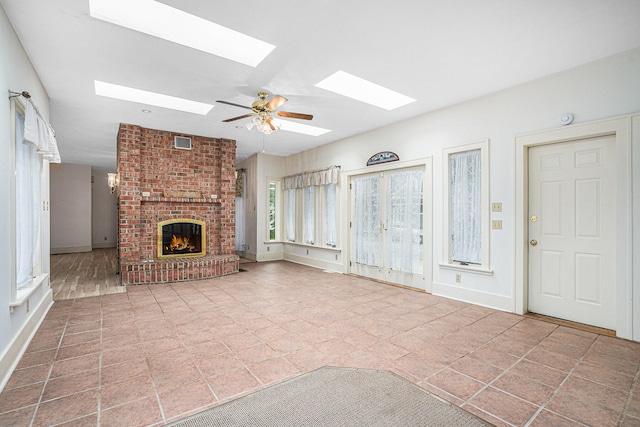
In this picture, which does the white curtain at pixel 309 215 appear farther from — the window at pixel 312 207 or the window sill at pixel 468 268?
the window sill at pixel 468 268

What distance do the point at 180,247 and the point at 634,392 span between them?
6.53 meters

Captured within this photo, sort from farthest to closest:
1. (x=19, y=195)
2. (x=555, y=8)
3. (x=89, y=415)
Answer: (x=19, y=195), (x=555, y=8), (x=89, y=415)

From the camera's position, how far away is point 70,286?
518 centimetres

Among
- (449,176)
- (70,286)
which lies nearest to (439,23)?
(449,176)

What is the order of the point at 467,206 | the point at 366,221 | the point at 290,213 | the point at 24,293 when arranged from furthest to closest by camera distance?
the point at 290,213 < the point at 366,221 < the point at 467,206 < the point at 24,293

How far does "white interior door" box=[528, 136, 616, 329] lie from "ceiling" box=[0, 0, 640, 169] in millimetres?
1033

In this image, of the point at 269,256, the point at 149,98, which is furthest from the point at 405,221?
the point at 149,98

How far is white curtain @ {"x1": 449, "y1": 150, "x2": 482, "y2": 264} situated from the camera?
4262 mm

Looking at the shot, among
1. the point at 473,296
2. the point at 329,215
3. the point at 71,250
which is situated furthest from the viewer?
the point at 71,250

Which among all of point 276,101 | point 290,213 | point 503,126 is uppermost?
point 276,101

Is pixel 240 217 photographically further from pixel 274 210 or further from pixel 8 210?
pixel 8 210

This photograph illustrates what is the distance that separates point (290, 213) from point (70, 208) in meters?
7.35

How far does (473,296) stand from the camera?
4.24 meters

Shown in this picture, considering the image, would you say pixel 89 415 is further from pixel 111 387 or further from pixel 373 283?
pixel 373 283
